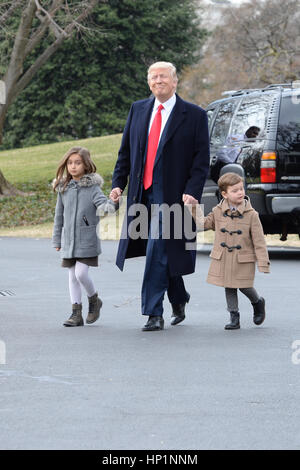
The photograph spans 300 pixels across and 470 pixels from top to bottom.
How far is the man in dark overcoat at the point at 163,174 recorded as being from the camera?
26.8 ft

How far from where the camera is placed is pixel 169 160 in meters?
8.17

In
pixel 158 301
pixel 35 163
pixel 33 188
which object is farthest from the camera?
pixel 35 163

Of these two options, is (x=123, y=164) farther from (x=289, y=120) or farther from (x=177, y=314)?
(x=289, y=120)

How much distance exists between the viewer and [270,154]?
1395 centimetres

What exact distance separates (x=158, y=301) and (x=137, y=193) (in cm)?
87

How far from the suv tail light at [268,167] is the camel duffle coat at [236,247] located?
5538mm

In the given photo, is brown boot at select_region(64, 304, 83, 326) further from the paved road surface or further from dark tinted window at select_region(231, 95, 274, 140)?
dark tinted window at select_region(231, 95, 274, 140)

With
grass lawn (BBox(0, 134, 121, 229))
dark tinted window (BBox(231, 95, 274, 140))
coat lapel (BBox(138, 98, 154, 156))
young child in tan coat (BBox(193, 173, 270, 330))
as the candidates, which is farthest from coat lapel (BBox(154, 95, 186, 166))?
grass lawn (BBox(0, 134, 121, 229))

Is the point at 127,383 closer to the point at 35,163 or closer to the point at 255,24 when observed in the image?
the point at 35,163

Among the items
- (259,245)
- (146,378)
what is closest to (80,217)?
(259,245)

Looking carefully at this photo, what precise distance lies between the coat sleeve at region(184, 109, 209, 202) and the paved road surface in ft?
3.78

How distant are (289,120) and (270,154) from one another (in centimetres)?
55

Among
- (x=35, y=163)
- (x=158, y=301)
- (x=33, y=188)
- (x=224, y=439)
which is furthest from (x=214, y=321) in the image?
(x=35, y=163)

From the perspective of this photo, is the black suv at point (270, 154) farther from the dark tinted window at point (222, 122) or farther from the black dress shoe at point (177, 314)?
the black dress shoe at point (177, 314)
